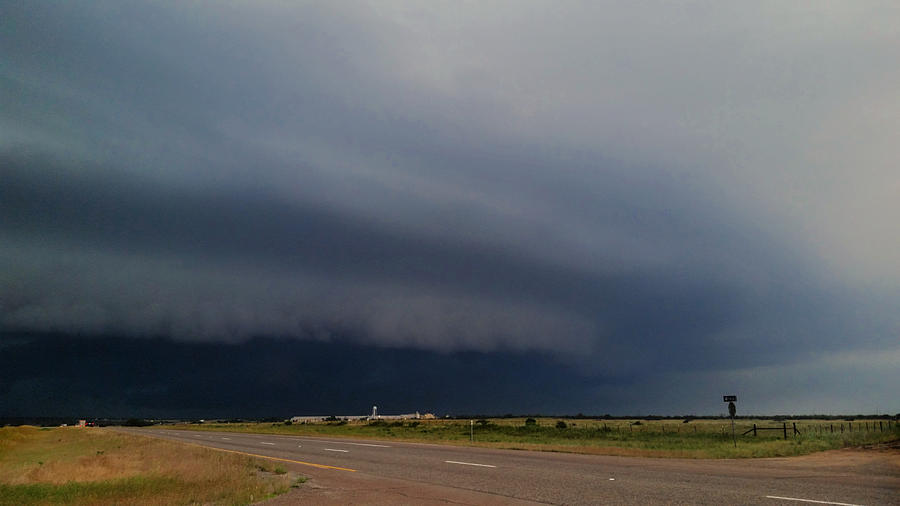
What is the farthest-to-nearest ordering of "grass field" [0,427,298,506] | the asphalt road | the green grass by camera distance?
1. the green grass
2. "grass field" [0,427,298,506]
3. the asphalt road

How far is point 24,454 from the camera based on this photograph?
48.8 meters

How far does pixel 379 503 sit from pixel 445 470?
271 inches

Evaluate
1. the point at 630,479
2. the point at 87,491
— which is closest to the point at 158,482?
the point at 87,491

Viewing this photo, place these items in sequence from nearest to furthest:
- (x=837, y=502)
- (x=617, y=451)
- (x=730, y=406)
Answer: (x=837, y=502)
(x=617, y=451)
(x=730, y=406)

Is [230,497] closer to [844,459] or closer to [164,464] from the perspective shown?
[164,464]

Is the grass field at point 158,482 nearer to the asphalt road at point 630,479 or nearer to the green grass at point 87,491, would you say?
the green grass at point 87,491

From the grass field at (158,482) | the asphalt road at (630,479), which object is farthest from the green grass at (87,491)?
the asphalt road at (630,479)

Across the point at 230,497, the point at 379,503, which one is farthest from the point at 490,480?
the point at 230,497

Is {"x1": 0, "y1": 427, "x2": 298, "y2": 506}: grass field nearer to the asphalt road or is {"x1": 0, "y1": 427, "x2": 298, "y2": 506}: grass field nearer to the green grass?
the green grass

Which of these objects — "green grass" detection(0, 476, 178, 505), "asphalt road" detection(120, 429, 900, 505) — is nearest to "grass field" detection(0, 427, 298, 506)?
"green grass" detection(0, 476, 178, 505)

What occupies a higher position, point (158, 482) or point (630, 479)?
point (630, 479)

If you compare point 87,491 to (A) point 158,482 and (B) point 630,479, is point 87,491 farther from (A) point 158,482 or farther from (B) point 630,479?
(B) point 630,479

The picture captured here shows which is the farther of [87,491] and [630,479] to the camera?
[87,491]

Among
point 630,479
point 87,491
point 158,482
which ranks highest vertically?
point 630,479
